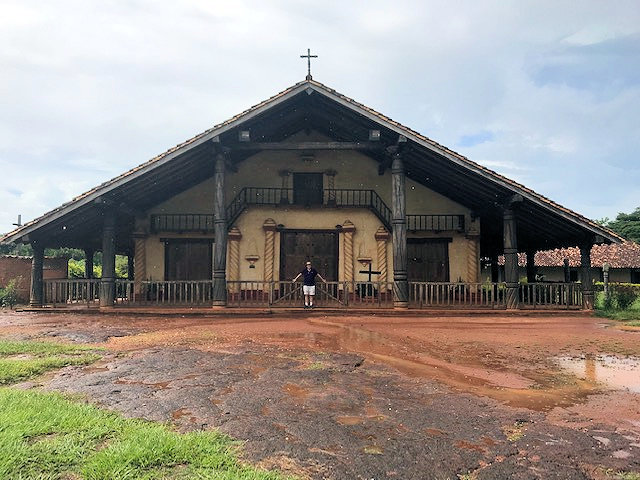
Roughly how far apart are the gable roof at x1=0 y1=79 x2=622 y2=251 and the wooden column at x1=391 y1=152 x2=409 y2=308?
1061 millimetres

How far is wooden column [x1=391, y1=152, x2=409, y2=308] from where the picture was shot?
12836mm

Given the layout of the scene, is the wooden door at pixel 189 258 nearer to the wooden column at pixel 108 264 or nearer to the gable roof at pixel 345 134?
the gable roof at pixel 345 134

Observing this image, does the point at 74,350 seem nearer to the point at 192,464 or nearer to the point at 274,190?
the point at 192,464

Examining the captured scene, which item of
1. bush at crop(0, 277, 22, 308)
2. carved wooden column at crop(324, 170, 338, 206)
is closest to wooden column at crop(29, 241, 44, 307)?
bush at crop(0, 277, 22, 308)

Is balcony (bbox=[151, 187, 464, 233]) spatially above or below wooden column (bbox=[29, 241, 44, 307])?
above

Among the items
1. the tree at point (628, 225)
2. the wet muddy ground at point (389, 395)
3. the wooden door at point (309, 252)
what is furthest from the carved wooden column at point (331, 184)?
the tree at point (628, 225)

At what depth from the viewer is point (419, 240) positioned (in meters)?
17.9

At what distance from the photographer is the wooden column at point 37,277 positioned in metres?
13.8

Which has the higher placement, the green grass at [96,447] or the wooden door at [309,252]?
the wooden door at [309,252]

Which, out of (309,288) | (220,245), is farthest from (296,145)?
(309,288)

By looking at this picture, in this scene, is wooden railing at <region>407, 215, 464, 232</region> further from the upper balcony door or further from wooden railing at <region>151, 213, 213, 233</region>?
wooden railing at <region>151, 213, 213, 233</region>

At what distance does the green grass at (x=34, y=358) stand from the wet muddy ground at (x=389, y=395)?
0.36 m

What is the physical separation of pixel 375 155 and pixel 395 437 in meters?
14.9

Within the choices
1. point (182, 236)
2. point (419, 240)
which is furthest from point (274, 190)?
point (419, 240)
